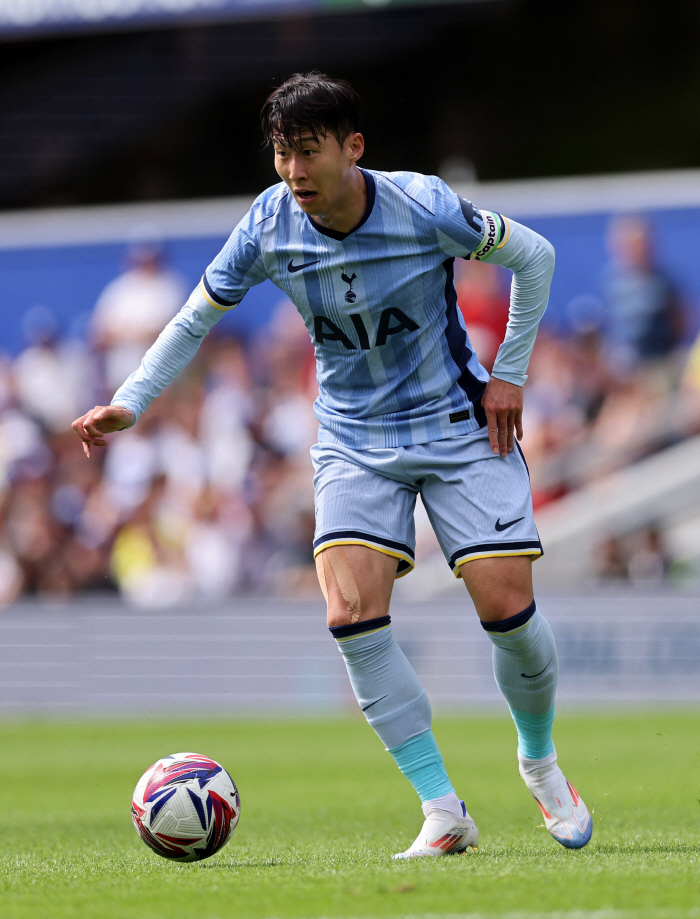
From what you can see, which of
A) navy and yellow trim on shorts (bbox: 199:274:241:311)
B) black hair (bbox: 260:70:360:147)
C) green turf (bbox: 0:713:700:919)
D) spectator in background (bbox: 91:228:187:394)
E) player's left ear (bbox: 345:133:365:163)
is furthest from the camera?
spectator in background (bbox: 91:228:187:394)

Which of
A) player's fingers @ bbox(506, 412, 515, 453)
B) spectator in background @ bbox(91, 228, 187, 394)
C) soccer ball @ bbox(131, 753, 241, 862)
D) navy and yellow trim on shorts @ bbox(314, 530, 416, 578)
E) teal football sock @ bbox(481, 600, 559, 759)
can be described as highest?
player's fingers @ bbox(506, 412, 515, 453)

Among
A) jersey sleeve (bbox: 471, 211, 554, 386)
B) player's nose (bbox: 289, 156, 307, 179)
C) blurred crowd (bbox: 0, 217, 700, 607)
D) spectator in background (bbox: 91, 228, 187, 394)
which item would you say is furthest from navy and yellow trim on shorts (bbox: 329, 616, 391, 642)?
spectator in background (bbox: 91, 228, 187, 394)

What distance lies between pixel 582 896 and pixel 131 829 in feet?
9.89

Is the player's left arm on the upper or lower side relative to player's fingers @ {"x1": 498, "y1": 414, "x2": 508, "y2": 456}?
upper

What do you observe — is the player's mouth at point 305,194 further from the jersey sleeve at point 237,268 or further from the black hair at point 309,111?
the jersey sleeve at point 237,268

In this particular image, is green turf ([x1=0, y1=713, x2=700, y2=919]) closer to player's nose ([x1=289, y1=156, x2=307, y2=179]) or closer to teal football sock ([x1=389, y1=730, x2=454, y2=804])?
teal football sock ([x1=389, y1=730, x2=454, y2=804])

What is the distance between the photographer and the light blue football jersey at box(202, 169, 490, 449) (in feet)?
13.2

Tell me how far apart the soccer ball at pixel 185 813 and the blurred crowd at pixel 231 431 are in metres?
9.82

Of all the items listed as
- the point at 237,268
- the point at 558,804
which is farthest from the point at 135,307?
the point at 558,804

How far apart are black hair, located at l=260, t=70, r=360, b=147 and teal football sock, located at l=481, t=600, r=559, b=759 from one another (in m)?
1.55

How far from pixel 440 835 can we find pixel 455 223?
1.82 meters

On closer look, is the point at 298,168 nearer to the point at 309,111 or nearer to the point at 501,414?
the point at 309,111

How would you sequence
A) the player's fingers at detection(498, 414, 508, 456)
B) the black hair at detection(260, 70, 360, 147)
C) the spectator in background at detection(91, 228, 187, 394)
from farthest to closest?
the spectator in background at detection(91, 228, 187, 394) < the player's fingers at detection(498, 414, 508, 456) < the black hair at detection(260, 70, 360, 147)

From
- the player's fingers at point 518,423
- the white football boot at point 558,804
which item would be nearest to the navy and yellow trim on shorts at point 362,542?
the player's fingers at point 518,423
